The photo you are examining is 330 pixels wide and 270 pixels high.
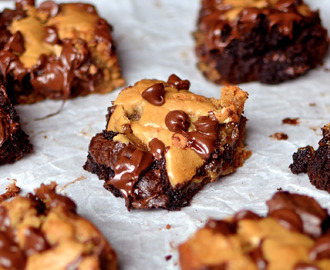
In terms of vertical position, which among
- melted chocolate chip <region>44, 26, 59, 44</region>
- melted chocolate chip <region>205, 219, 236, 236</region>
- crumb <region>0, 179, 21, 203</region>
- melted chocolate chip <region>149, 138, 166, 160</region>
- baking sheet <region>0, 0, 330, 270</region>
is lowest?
crumb <region>0, 179, 21, 203</region>

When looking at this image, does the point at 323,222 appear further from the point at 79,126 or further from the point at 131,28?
the point at 131,28

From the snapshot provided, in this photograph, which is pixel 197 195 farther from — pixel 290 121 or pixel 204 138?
pixel 290 121

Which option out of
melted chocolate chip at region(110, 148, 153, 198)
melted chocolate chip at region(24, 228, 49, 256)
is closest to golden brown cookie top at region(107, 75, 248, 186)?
melted chocolate chip at region(110, 148, 153, 198)

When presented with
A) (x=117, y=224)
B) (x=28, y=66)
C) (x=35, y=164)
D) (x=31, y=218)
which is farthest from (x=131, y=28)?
(x=31, y=218)

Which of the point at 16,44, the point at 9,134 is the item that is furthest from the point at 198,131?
the point at 16,44

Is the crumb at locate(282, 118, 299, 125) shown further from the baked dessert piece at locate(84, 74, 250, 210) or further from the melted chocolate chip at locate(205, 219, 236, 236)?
the melted chocolate chip at locate(205, 219, 236, 236)

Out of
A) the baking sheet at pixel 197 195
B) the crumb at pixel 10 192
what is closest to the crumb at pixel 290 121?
the baking sheet at pixel 197 195

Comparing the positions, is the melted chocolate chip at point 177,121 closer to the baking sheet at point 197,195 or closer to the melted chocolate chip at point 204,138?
the melted chocolate chip at point 204,138
